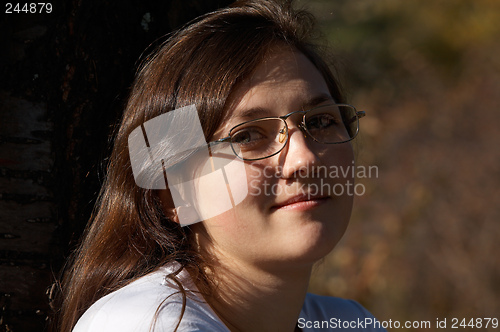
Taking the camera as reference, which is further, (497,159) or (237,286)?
(497,159)

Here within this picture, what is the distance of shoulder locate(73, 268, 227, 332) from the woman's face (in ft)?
0.68

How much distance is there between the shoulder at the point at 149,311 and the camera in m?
1.41

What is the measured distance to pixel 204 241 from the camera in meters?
1.75

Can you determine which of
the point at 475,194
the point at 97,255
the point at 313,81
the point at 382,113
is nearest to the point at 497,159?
the point at 475,194

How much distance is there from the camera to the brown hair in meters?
1.67

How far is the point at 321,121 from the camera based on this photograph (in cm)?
174

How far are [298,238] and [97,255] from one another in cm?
66

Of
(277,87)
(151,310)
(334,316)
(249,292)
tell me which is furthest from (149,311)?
(334,316)

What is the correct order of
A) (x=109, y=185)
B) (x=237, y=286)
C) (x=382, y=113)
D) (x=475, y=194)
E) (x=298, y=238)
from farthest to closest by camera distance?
(x=382, y=113) → (x=475, y=194) → (x=109, y=185) → (x=237, y=286) → (x=298, y=238)

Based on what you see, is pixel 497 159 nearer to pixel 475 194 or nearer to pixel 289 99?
pixel 475 194

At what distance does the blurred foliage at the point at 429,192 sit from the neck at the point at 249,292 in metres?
2.17

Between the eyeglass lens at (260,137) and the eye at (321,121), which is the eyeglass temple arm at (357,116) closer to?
the eye at (321,121)

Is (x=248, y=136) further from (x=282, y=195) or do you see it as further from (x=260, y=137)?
(x=282, y=195)

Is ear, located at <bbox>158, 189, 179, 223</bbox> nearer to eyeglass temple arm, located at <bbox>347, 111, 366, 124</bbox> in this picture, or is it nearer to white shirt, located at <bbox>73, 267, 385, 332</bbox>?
white shirt, located at <bbox>73, 267, 385, 332</bbox>
